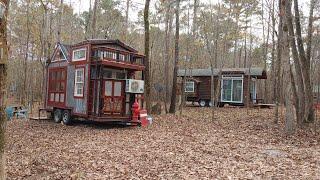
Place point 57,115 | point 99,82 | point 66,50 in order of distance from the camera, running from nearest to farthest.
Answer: point 99,82, point 66,50, point 57,115

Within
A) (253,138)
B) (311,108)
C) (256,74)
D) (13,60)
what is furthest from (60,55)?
(13,60)

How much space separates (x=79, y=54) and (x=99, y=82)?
70.9 inches

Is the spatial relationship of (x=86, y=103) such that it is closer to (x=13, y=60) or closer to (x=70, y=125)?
(x=70, y=125)

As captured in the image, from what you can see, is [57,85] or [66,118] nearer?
[66,118]

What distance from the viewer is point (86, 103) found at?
46.6 feet

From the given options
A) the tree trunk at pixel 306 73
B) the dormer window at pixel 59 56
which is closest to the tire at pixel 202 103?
the tree trunk at pixel 306 73

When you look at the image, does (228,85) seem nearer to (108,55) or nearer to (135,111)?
(135,111)

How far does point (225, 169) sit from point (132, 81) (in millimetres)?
7735

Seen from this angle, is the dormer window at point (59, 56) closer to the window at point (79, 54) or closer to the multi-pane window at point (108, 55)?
the window at point (79, 54)

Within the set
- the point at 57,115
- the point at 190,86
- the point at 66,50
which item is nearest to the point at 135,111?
the point at 57,115

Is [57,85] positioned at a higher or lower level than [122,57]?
lower

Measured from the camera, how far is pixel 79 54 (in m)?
14.8

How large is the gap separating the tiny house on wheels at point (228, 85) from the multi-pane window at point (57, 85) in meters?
10.6

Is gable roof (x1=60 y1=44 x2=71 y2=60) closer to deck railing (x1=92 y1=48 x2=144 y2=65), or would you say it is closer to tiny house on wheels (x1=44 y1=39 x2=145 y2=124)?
tiny house on wheels (x1=44 y1=39 x2=145 y2=124)
